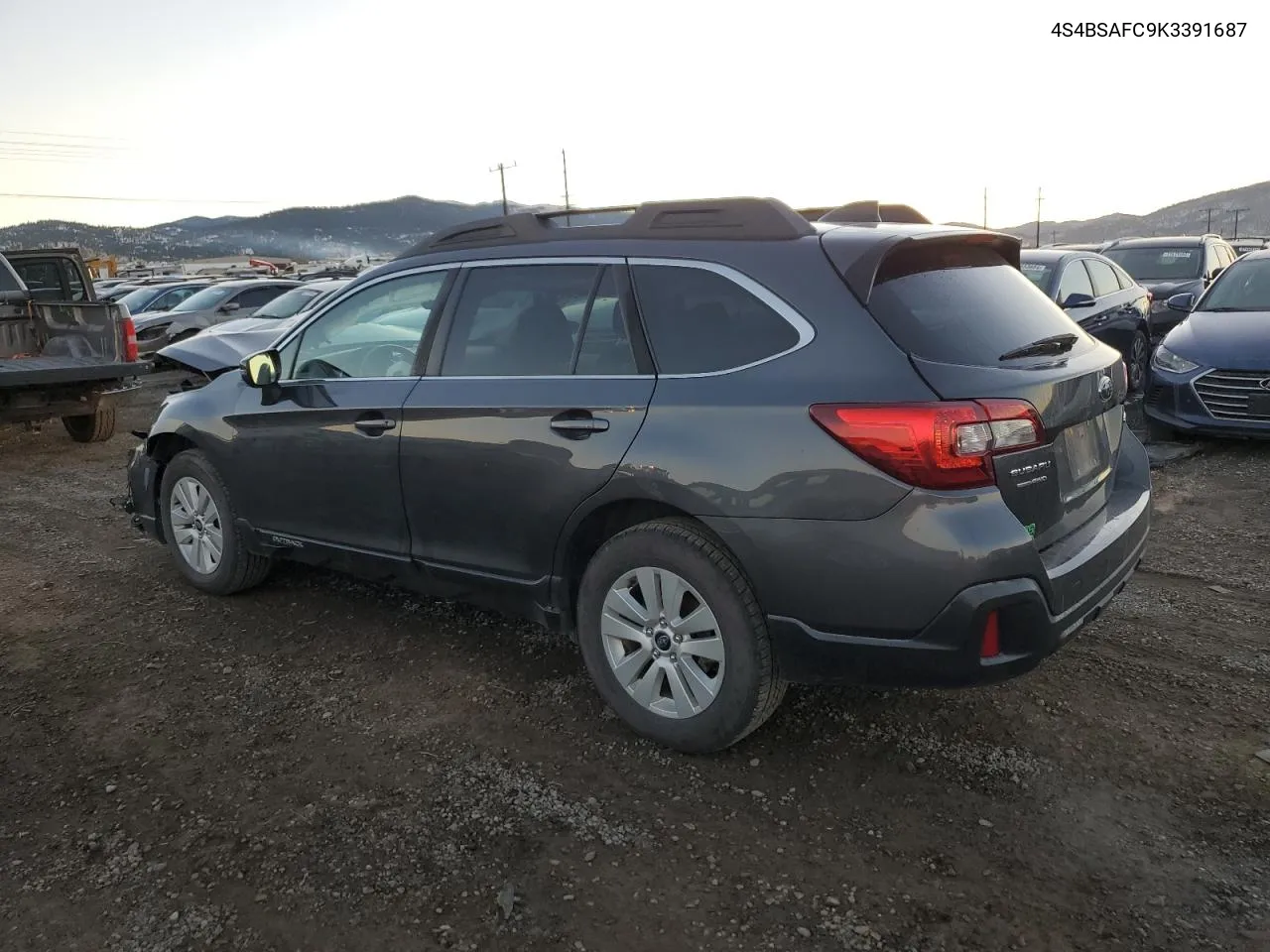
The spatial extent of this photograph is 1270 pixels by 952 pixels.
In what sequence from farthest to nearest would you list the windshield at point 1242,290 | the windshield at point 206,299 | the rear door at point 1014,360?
the windshield at point 206,299
the windshield at point 1242,290
the rear door at point 1014,360

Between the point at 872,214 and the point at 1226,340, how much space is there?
533cm

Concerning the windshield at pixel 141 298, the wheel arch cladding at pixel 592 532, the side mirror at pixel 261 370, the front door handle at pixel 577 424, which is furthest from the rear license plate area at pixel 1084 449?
the windshield at pixel 141 298

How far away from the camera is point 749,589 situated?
9.91ft

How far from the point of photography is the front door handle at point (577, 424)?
3.27m

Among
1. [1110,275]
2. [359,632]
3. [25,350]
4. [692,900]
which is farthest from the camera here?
[1110,275]

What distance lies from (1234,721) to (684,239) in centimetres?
253

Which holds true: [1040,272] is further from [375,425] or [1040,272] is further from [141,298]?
[141,298]

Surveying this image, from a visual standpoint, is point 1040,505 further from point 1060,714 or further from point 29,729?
point 29,729

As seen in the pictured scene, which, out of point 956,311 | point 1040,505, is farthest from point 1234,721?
point 956,311

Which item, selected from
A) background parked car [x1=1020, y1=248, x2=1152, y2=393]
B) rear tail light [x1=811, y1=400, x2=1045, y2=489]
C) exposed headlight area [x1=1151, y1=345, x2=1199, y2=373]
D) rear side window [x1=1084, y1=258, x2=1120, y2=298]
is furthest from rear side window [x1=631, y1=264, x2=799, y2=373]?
rear side window [x1=1084, y1=258, x2=1120, y2=298]

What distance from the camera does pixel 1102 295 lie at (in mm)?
9625

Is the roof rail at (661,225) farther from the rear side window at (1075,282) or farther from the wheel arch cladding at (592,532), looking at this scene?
the rear side window at (1075,282)

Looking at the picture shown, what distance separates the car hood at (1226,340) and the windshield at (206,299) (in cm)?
1486

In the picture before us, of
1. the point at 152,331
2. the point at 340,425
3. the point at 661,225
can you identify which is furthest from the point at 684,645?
the point at 152,331
